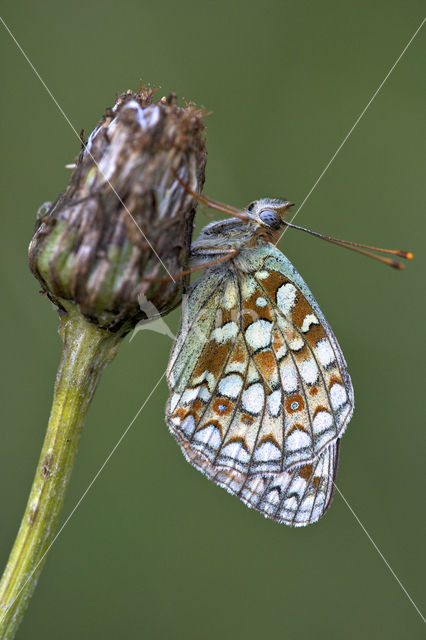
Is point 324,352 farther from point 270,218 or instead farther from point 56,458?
point 56,458

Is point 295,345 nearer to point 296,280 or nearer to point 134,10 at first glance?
point 296,280

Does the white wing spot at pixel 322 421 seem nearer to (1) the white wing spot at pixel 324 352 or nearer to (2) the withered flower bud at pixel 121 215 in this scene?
(1) the white wing spot at pixel 324 352

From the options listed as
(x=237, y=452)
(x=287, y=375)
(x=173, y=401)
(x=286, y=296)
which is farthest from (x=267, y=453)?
(x=286, y=296)

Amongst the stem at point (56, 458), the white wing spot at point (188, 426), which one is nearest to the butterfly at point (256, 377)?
the white wing spot at point (188, 426)

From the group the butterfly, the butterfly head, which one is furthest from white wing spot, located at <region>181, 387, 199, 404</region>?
the butterfly head

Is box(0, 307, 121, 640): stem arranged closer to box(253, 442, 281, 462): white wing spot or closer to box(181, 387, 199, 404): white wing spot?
box(181, 387, 199, 404): white wing spot

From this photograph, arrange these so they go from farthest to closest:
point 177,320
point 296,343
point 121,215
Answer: point 177,320, point 296,343, point 121,215

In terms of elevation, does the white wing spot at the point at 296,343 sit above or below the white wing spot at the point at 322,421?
above
